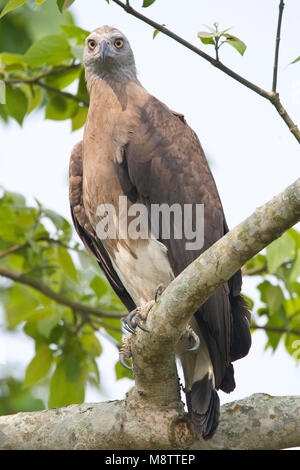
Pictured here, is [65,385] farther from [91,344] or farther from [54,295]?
[54,295]

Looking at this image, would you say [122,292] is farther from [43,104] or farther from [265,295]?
[43,104]

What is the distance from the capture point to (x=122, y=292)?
189 inches

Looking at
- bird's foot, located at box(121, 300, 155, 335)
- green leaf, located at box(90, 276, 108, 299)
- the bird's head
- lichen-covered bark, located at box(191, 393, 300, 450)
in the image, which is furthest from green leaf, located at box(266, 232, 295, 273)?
the bird's head

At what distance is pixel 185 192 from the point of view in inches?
165

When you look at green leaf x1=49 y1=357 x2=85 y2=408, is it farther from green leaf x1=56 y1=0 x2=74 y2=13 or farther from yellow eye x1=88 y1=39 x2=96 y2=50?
green leaf x1=56 y1=0 x2=74 y2=13

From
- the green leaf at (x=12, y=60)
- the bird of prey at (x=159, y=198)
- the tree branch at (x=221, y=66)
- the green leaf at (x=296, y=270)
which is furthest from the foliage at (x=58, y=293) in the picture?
the tree branch at (x=221, y=66)

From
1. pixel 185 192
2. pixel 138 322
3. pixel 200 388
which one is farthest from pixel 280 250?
pixel 138 322

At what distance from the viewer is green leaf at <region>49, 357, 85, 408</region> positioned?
493 centimetres

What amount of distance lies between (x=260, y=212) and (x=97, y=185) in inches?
67.6

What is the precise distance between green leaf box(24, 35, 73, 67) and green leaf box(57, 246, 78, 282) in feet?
4.64

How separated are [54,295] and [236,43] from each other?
112 inches

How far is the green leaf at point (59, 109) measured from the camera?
17.0 ft

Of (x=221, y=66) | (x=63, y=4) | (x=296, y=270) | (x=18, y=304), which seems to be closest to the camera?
(x=63, y=4)

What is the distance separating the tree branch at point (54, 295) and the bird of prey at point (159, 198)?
29.5 inches
